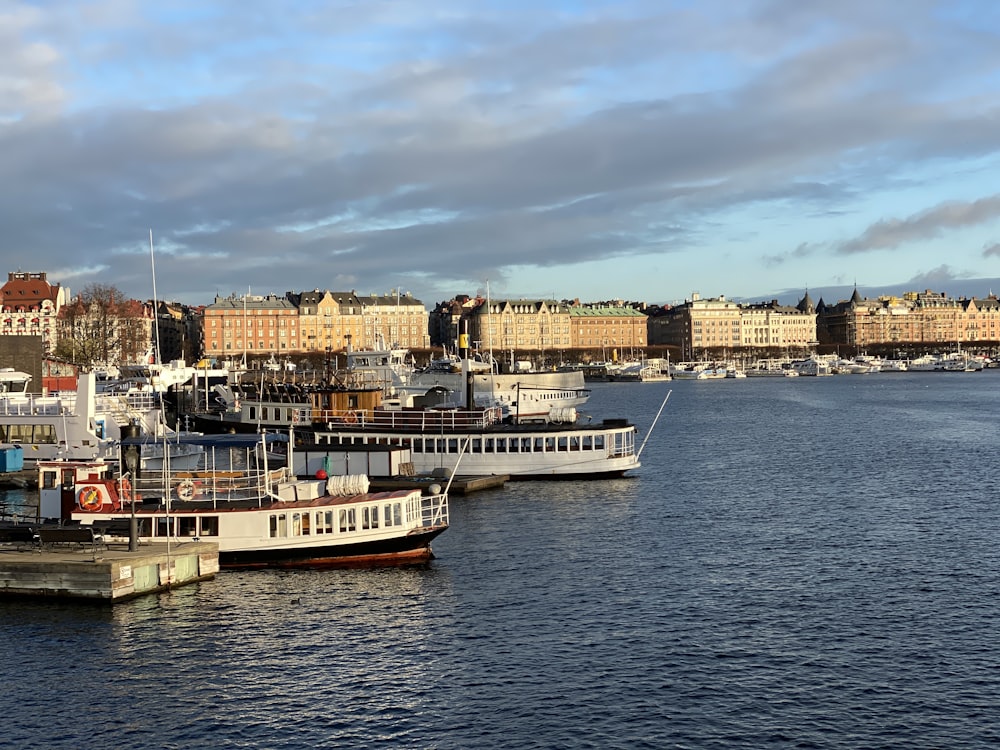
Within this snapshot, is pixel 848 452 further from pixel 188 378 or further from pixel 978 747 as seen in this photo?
pixel 188 378

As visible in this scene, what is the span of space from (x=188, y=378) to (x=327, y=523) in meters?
84.6

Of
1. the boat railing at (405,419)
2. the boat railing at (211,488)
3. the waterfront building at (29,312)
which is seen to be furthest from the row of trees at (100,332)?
the boat railing at (211,488)

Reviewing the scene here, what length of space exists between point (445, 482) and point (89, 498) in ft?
62.4

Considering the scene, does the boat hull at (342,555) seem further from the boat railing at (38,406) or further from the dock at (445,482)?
the boat railing at (38,406)

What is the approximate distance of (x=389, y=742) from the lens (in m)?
23.5

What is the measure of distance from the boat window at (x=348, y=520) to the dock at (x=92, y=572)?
16.6ft

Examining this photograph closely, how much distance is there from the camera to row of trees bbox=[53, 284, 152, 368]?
5344 inches

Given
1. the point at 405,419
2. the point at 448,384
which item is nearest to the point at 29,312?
the point at 448,384

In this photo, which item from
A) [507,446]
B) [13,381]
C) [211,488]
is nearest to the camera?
[211,488]

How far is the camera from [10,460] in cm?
6006

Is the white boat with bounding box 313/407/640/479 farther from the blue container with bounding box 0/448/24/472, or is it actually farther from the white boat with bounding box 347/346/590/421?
the blue container with bounding box 0/448/24/472

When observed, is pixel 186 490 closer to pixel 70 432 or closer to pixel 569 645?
pixel 569 645

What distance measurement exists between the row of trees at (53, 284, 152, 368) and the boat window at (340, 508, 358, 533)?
321 feet

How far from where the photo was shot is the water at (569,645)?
24172 millimetres
